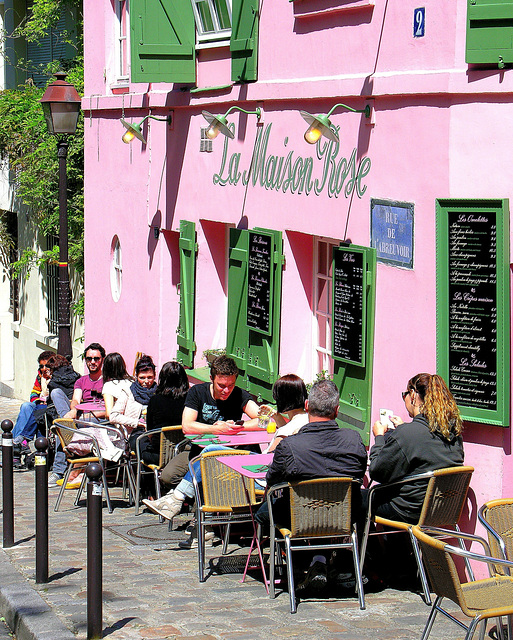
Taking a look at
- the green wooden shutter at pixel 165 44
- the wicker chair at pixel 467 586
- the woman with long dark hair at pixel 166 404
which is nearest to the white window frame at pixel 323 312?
the woman with long dark hair at pixel 166 404

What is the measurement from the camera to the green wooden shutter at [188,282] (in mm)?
11320

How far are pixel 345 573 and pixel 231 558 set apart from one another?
3.62 ft

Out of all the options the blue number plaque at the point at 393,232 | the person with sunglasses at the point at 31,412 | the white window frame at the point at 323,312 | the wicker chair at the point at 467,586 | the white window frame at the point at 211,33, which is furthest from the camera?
the person with sunglasses at the point at 31,412

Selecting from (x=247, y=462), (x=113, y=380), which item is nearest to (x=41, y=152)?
(x=113, y=380)

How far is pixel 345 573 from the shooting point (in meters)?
7.05

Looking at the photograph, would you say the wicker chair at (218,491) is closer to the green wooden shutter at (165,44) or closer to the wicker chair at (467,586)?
the wicker chair at (467,586)

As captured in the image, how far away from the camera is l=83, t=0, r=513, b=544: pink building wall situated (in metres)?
7.01

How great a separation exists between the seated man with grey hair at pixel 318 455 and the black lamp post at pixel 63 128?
661cm

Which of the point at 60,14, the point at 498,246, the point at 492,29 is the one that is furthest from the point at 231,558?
the point at 60,14

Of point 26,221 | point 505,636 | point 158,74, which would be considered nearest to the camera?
point 505,636

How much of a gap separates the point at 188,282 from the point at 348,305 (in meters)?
3.62

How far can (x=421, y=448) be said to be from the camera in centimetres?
672

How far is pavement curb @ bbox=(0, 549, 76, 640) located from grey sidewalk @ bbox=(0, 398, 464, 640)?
0.02 metres

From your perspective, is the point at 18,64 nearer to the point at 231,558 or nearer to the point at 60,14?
the point at 60,14
